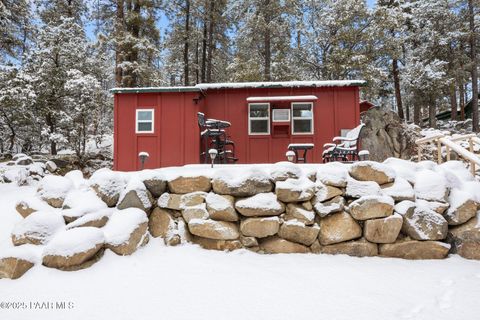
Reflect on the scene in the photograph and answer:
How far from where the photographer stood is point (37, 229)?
3.12 m

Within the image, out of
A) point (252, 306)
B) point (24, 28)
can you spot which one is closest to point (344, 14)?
point (24, 28)

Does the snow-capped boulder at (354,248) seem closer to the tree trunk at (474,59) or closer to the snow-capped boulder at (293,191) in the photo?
the snow-capped boulder at (293,191)

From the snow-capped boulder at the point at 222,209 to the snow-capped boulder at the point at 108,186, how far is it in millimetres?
1180

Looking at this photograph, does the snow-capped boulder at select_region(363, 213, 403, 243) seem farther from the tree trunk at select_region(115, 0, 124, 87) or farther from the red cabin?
the tree trunk at select_region(115, 0, 124, 87)

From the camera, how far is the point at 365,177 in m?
3.62

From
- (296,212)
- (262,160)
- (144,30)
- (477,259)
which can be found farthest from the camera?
(144,30)

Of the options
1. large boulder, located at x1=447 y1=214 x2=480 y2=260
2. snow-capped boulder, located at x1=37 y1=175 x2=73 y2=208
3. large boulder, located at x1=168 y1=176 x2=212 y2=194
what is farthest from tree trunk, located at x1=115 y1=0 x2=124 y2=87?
large boulder, located at x1=447 y1=214 x2=480 y2=260

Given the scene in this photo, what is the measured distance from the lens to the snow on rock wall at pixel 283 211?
3312 millimetres

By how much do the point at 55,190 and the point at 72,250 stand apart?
129 cm

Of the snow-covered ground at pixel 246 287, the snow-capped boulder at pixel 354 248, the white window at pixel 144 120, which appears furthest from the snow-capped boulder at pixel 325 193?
the white window at pixel 144 120

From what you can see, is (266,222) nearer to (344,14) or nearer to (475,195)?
(475,195)

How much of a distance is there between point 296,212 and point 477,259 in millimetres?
2078

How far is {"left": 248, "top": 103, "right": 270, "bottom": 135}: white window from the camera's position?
768 cm

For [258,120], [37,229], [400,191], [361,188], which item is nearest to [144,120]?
[258,120]
